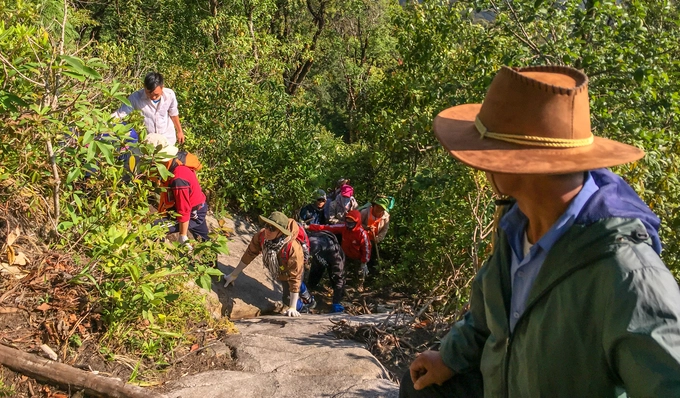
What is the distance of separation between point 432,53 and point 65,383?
6888mm

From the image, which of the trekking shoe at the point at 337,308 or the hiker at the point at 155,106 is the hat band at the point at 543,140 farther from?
the trekking shoe at the point at 337,308

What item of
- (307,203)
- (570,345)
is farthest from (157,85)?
(570,345)

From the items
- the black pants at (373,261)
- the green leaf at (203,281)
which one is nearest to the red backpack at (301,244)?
the black pants at (373,261)

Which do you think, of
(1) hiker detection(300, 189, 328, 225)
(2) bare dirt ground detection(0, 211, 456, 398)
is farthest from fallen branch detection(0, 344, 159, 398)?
(1) hiker detection(300, 189, 328, 225)

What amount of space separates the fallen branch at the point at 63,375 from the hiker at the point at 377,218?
477 centimetres

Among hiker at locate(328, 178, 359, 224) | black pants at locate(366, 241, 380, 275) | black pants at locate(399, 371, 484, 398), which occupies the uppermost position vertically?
black pants at locate(399, 371, 484, 398)

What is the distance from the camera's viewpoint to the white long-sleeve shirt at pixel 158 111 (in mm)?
7586

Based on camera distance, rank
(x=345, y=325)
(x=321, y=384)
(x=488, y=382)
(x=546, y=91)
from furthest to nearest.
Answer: (x=345, y=325) → (x=321, y=384) → (x=488, y=382) → (x=546, y=91)

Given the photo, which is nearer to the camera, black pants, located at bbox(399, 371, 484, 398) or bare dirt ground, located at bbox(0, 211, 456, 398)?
black pants, located at bbox(399, 371, 484, 398)

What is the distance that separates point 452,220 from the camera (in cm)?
804

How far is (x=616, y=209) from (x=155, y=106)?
21.9 ft

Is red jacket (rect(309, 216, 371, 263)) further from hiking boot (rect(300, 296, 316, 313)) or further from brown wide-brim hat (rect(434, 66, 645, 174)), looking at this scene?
brown wide-brim hat (rect(434, 66, 645, 174))

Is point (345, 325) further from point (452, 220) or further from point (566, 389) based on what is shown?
point (566, 389)

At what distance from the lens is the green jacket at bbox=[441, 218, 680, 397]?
1504 mm
